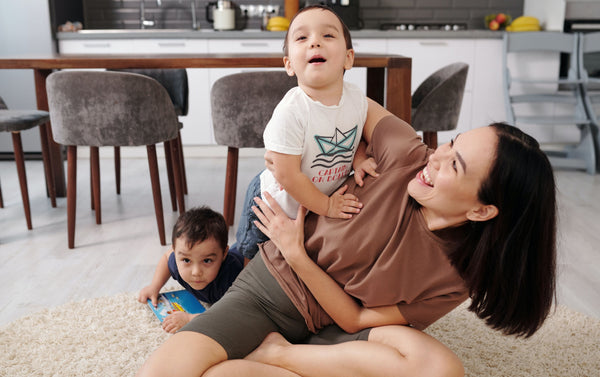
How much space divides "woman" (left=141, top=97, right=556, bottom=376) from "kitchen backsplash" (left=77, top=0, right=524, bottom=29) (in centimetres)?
376

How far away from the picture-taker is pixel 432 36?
4.33 meters

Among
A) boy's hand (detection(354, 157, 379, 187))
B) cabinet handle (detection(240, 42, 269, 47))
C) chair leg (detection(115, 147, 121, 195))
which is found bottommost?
chair leg (detection(115, 147, 121, 195))

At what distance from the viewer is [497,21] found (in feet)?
15.0

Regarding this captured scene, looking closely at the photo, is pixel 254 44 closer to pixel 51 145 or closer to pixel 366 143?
pixel 51 145

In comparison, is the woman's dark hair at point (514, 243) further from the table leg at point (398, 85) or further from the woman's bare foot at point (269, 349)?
the table leg at point (398, 85)

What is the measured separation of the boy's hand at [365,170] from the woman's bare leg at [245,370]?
0.47 metres

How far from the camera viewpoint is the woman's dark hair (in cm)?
107

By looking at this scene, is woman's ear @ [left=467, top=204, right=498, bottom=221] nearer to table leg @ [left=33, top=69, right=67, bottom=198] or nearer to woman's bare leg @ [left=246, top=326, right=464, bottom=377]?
woman's bare leg @ [left=246, top=326, right=464, bottom=377]

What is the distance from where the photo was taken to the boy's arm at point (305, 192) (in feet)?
4.18

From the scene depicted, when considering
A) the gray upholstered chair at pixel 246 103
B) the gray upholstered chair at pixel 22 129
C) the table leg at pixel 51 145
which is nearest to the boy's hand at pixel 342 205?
the gray upholstered chair at pixel 246 103

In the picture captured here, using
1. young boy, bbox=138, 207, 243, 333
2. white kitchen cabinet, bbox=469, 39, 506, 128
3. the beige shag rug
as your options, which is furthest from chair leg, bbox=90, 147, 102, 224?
white kitchen cabinet, bbox=469, 39, 506, 128

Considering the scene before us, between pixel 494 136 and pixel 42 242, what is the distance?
7.22 feet

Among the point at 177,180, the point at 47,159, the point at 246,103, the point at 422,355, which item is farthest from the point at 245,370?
the point at 47,159

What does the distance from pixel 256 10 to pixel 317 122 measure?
381 centimetres
